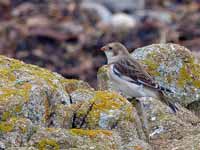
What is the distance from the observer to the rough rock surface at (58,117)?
6918 mm

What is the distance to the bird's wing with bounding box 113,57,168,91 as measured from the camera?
9178 millimetres

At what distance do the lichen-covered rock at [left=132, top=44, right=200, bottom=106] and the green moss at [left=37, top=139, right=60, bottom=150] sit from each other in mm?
2392

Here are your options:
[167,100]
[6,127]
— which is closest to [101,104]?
[6,127]

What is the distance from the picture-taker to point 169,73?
9.12m

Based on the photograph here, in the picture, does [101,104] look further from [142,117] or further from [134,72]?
[134,72]

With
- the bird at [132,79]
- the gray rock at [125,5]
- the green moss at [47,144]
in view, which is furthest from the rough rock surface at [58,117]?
the gray rock at [125,5]

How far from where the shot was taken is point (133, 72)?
A: 9617mm

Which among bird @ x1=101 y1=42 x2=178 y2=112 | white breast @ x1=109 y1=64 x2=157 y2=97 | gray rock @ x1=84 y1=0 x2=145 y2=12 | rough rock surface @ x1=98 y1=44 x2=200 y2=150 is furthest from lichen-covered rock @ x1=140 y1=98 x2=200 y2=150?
gray rock @ x1=84 y1=0 x2=145 y2=12

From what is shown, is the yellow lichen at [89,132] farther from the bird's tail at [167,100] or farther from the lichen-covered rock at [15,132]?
the bird's tail at [167,100]

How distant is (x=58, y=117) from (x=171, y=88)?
194cm

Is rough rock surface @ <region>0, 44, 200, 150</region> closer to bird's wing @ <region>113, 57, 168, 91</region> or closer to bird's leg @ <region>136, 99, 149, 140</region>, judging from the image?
bird's leg @ <region>136, 99, 149, 140</region>

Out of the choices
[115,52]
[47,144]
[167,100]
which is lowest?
[47,144]

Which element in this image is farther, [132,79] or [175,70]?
[132,79]

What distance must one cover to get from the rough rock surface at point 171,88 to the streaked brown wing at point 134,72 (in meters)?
0.09
